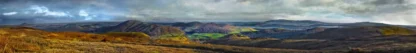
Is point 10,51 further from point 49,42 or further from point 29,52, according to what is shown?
point 49,42

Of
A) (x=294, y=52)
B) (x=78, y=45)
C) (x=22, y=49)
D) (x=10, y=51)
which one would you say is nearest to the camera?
(x=10, y=51)

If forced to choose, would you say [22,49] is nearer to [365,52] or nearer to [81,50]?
[81,50]

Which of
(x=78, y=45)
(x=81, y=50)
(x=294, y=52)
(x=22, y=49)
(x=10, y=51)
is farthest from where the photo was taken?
(x=294, y=52)

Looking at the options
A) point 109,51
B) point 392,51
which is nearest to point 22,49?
point 109,51

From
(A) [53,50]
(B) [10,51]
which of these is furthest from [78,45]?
(B) [10,51]

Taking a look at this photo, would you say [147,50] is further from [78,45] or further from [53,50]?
[53,50]

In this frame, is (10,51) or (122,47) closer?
(10,51)

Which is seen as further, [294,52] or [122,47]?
→ [294,52]

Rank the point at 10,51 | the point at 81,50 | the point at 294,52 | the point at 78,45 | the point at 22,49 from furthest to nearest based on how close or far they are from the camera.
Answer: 1. the point at 294,52
2. the point at 78,45
3. the point at 81,50
4. the point at 22,49
5. the point at 10,51

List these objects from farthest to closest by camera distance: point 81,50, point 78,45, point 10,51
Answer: point 78,45, point 81,50, point 10,51
